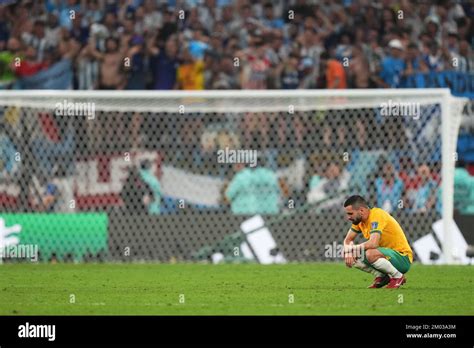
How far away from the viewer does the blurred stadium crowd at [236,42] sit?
19734mm

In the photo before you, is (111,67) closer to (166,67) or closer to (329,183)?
(166,67)

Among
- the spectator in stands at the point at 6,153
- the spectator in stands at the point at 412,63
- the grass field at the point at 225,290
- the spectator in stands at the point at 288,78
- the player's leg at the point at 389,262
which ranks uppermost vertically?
the spectator in stands at the point at 412,63

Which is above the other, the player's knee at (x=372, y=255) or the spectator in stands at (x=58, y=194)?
the spectator in stands at (x=58, y=194)

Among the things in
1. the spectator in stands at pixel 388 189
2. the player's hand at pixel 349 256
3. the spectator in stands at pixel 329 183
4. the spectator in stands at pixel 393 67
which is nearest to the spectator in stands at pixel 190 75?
the spectator in stands at pixel 393 67

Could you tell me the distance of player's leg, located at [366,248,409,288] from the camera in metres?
11.3

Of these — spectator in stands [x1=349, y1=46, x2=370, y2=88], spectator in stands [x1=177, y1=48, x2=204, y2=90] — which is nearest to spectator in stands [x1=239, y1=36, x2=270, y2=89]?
spectator in stands [x1=177, y1=48, x2=204, y2=90]

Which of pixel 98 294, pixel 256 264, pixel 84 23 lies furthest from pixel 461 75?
Answer: pixel 98 294

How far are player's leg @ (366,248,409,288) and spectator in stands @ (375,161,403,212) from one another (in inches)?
200

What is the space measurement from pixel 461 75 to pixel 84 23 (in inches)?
277

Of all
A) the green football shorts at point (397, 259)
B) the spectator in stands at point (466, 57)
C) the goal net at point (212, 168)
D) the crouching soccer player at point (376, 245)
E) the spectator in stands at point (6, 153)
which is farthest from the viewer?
the spectator in stands at point (466, 57)

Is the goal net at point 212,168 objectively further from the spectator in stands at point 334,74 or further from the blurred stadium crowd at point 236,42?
the blurred stadium crowd at point 236,42

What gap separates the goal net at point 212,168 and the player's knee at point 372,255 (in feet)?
16.8

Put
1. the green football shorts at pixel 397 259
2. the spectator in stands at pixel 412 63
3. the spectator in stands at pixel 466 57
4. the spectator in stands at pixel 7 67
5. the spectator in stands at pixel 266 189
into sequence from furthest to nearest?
the spectator in stands at pixel 7 67 → the spectator in stands at pixel 412 63 → the spectator in stands at pixel 466 57 → the spectator in stands at pixel 266 189 → the green football shorts at pixel 397 259
